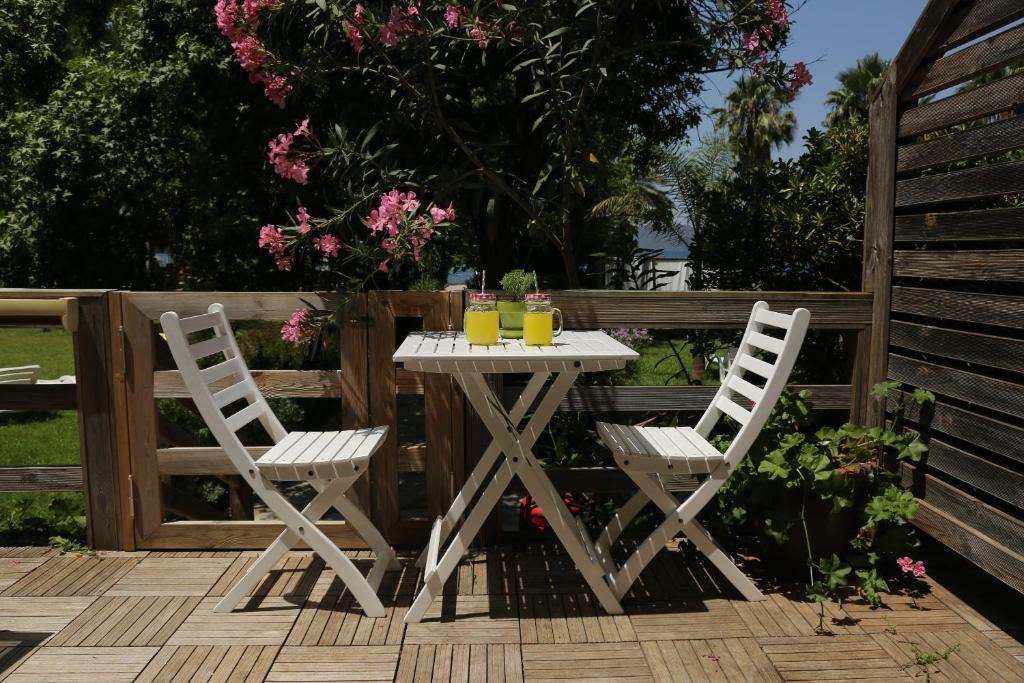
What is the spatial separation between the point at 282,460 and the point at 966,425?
2.47 m

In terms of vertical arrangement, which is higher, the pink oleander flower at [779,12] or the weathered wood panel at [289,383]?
the pink oleander flower at [779,12]

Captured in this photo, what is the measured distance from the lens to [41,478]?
3633mm

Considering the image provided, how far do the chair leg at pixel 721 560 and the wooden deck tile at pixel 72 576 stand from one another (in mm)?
2244

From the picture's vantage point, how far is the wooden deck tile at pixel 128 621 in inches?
111

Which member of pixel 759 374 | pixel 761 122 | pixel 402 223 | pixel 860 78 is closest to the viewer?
pixel 759 374

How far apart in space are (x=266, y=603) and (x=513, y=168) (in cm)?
293

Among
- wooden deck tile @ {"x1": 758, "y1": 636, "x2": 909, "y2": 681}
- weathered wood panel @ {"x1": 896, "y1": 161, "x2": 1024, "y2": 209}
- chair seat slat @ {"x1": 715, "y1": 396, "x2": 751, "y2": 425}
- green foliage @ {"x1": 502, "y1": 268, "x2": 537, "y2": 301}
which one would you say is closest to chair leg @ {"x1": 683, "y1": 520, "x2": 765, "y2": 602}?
wooden deck tile @ {"x1": 758, "y1": 636, "x2": 909, "y2": 681}

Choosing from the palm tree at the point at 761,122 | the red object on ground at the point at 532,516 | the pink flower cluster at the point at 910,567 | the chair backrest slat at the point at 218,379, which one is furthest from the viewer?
the palm tree at the point at 761,122

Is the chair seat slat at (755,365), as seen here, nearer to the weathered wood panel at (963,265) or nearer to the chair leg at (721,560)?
the chair leg at (721,560)

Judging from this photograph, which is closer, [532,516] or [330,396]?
[330,396]

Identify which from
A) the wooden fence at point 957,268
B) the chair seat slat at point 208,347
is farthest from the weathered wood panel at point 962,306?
the chair seat slat at point 208,347

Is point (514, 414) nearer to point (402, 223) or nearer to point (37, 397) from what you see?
point (402, 223)

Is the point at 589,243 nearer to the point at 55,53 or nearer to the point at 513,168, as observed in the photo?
the point at 513,168

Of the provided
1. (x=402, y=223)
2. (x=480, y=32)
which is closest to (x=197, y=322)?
(x=402, y=223)
